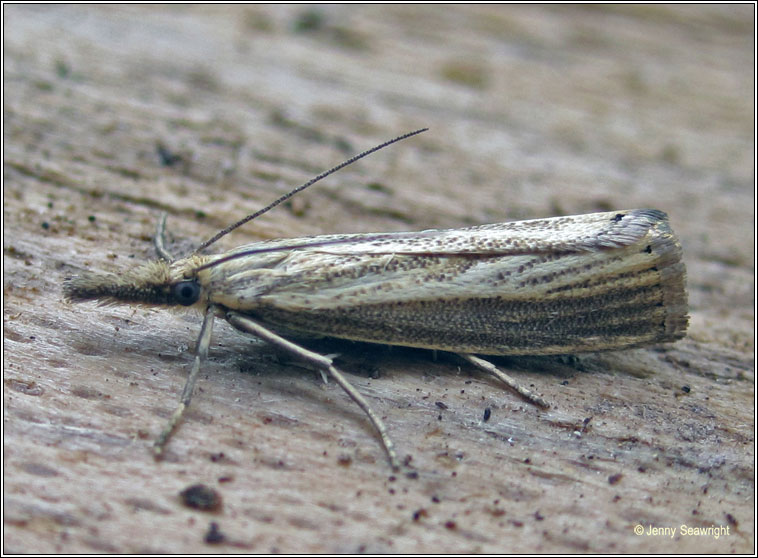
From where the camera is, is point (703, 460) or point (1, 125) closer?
point (703, 460)

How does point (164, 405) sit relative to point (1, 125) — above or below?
below

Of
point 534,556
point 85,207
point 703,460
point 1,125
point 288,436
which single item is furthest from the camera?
point 1,125

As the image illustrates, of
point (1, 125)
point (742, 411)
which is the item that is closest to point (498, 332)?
point (742, 411)

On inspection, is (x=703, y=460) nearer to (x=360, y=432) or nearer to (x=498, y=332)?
(x=498, y=332)

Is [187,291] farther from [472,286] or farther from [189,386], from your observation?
[472,286]

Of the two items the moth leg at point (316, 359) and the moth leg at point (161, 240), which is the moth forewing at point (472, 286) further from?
the moth leg at point (161, 240)

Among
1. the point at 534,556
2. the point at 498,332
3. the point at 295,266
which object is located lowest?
the point at 534,556

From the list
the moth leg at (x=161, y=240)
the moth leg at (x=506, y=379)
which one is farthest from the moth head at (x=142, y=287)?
the moth leg at (x=506, y=379)
